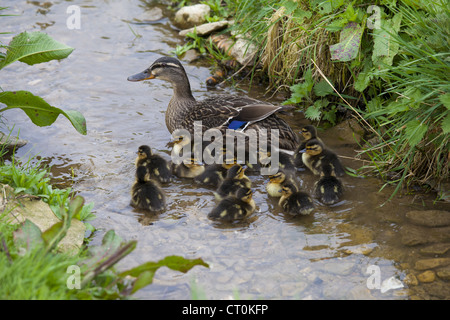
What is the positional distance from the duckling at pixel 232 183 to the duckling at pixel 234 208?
0.16 m

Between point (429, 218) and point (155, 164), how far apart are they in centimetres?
218

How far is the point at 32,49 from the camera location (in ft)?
14.0

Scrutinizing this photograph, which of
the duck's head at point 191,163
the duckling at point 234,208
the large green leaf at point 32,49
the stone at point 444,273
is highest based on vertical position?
the large green leaf at point 32,49

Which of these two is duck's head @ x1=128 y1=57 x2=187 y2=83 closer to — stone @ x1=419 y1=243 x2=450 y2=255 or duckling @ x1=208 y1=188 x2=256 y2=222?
duckling @ x1=208 y1=188 x2=256 y2=222

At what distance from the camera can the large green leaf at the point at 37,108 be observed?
13.9ft

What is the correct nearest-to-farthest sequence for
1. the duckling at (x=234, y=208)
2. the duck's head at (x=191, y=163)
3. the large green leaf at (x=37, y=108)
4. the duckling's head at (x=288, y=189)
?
the duckling at (x=234, y=208) < the duckling's head at (x=288, y=189) < the large green leaf at (x=37, y=108) < the duck's head at (x=191, y=163)

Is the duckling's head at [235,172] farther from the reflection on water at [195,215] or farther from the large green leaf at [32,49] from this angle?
the large green leaf at [32,49]

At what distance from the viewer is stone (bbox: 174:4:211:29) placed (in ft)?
24.3

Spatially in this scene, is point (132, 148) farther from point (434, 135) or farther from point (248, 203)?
point (434, 135)

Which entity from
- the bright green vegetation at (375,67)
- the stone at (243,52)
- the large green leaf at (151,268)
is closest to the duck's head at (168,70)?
the stone at (243,52)

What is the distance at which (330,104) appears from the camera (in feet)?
18.0

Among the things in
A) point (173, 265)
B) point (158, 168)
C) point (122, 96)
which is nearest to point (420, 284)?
point (173, 265)

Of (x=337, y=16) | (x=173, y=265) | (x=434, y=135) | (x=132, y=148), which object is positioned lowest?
(x=132, y=148)
